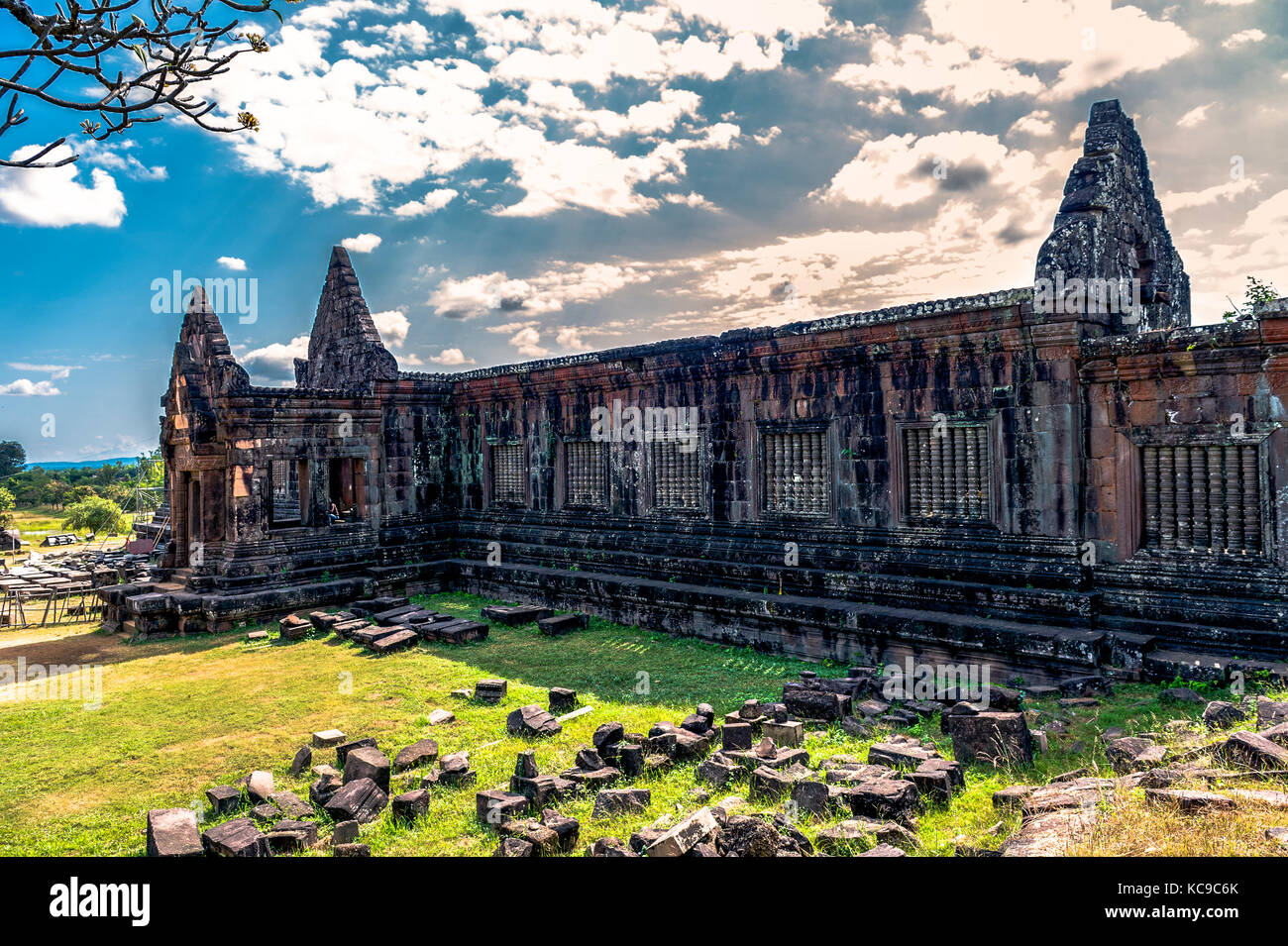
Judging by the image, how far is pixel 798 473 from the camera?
36.0ft

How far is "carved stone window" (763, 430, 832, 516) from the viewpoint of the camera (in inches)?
422

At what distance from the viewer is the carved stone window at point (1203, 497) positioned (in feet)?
24.8

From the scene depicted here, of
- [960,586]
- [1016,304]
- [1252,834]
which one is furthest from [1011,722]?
[1016,304]

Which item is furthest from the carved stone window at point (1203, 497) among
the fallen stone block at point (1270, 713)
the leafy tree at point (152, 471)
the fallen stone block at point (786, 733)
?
the leafy tree at point (152, 471)

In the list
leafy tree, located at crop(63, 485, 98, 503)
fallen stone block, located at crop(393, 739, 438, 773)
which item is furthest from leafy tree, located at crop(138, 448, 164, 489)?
fallen stone block, located at crop(393, 739, 438, 773)

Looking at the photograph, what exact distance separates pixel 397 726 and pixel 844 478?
6.32 m

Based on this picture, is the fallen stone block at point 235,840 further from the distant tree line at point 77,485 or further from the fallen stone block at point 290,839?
the distant tree line at point 77,485

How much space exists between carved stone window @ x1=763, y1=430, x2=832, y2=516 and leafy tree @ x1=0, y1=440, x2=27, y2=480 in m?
59.8

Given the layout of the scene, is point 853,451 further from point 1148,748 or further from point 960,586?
point 1148,748

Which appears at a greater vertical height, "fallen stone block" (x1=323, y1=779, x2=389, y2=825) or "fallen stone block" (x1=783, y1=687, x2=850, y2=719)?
"fallen stone block" (x1=783, y1=687, x2=850, y2=719)

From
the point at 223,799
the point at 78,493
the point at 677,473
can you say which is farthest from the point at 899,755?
the point at 78,493

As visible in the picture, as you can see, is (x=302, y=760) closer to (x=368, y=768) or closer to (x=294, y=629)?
(x=368, y=768)

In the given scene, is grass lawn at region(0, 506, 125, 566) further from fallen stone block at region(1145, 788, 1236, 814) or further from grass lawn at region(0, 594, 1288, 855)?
fallen stone block at region(1145, 788, 1236, 814)

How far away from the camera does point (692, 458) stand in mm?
12320
